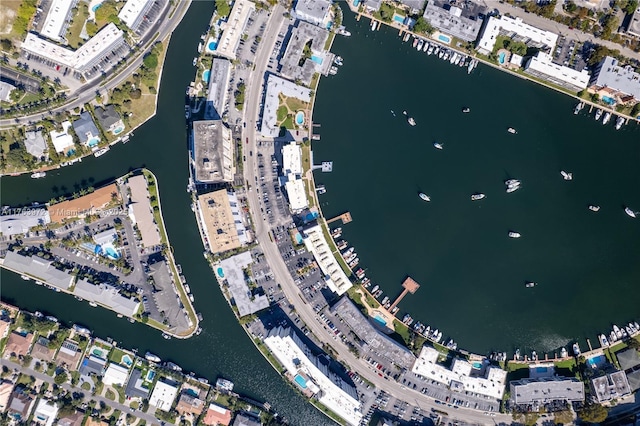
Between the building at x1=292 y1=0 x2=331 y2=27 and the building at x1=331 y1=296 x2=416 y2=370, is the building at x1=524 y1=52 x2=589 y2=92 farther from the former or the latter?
the building at x1=331 y1=296 x2=416 y2=370

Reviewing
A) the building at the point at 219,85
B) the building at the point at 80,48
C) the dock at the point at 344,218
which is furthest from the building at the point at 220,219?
the building at the point at 80,48

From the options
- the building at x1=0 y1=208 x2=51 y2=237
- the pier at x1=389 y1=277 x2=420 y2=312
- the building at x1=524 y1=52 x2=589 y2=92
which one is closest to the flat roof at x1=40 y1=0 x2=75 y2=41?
the building at x1=0 y1=208 x2=51 y2=237

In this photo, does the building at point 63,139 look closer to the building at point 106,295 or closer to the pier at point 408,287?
the building at point 106,295

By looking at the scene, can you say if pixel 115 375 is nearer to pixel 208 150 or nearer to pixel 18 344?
pixel 18 344

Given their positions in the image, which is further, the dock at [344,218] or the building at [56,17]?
the dock at [344,218]

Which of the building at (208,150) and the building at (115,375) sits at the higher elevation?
the building at (208,150)
